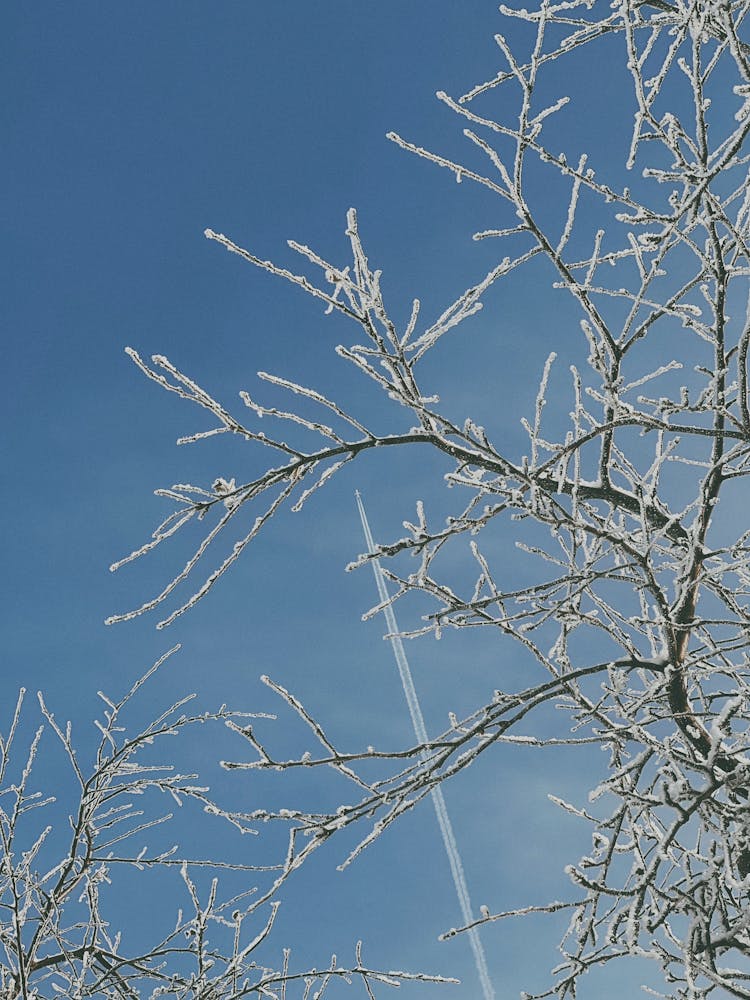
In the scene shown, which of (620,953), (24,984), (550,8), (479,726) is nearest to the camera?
(479,726)

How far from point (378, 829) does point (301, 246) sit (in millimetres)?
1847

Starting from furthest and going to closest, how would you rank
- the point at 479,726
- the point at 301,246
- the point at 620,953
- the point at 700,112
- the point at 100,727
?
the point at 100,727 < the point at 620,953 < the point at 479,726 < the point at 301,246 < the point at 700,112

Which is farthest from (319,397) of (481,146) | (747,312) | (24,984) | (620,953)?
(24,984)

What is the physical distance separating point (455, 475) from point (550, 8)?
1938 mm

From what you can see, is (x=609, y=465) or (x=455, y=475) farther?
(x=609, y=465)

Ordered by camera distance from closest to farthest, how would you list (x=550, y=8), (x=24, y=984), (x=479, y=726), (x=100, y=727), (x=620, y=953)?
(x=479, y=726) < (x=620, y=953) < (x=550, y=8) < (x=24, y=984) < (x=100, y=727)

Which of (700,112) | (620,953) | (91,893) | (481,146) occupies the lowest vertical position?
(620,953)

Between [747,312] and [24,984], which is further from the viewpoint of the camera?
[24,984]

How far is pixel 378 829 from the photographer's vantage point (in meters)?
2.70

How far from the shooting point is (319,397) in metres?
2.96

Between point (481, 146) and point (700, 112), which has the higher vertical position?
point (481, 146)

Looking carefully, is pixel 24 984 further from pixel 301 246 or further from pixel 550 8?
pixel 550 8

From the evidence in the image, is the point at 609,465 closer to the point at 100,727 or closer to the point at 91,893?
the point at 100,727

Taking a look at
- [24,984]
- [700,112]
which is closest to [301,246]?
[700,112]
